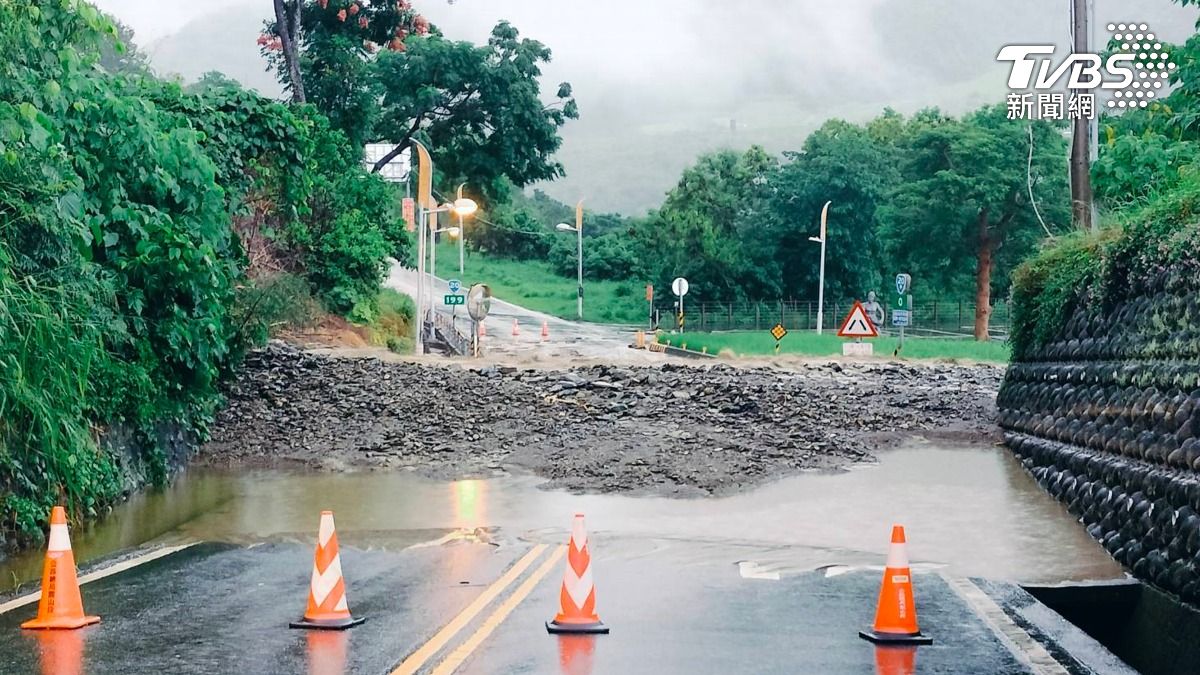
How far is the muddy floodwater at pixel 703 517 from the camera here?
1410cm

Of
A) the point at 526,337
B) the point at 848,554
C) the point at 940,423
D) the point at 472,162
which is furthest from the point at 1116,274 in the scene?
the point at 526,337

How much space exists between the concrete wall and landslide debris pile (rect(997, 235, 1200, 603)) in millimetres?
13

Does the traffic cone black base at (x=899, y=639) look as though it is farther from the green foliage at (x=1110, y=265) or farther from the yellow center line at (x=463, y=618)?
the green foliage at (x=1110, y=265)

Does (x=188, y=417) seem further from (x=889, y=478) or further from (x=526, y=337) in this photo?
(x=526, y=337)

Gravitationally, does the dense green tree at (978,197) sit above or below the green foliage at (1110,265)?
above

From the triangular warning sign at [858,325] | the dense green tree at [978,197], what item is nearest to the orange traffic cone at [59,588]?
the triangular warning sign at [858,325]

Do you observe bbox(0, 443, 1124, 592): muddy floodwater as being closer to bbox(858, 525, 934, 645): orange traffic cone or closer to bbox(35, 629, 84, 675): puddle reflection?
bbox(35, 629, 84, 675): puddle reflection

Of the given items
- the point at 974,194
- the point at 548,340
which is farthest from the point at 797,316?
the point at 548,340

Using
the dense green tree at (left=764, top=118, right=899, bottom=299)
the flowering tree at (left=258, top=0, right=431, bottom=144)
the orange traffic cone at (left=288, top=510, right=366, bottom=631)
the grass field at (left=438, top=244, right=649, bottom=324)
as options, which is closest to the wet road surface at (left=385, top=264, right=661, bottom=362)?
the grass field at (left=438, top=244, right=649, bottom=324)

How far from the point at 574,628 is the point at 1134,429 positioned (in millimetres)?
7365

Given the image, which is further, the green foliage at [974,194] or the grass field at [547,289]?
the grass field at [547,289]

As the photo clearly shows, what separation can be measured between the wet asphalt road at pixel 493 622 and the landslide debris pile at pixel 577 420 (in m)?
7.72

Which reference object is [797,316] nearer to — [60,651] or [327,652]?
[327,652]

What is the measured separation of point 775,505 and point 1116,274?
17.0 feet
